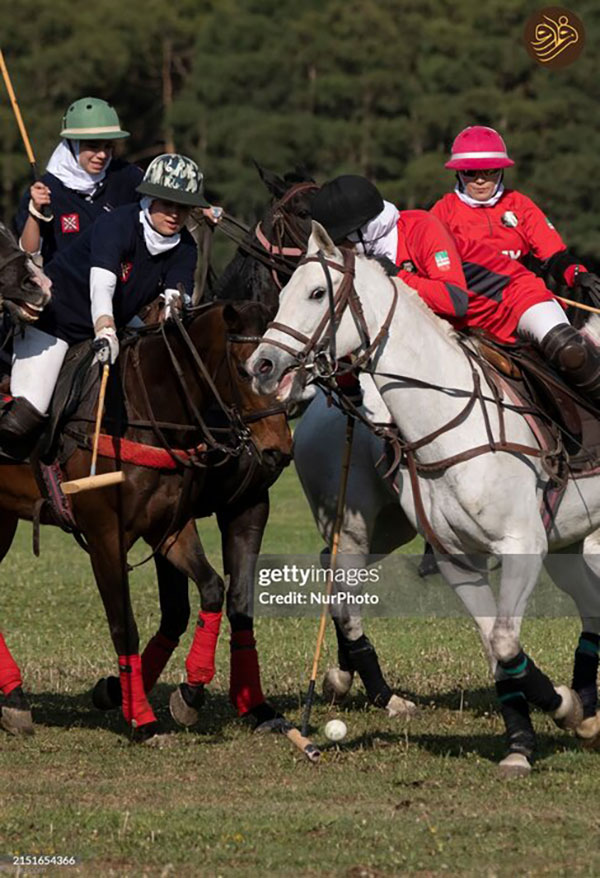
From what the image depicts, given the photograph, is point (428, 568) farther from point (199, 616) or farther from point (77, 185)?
point (77, 185)

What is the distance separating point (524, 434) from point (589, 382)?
455mm

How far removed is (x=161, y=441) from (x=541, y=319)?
2075mm

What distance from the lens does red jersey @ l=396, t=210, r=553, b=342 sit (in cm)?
898

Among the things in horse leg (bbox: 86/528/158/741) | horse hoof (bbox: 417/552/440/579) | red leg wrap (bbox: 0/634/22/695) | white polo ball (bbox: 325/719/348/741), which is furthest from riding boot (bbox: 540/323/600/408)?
horse hoof (bbox: 417/552/440/579)

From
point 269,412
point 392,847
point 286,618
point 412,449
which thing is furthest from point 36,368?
point 286,618

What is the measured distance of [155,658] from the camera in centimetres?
1051

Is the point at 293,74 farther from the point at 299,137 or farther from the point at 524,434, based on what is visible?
the point at 524,434

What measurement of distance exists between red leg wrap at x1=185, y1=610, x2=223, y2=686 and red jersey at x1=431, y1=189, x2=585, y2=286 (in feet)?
7.96

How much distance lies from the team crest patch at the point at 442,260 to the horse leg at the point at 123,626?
86.4 inches

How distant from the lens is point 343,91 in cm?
5800

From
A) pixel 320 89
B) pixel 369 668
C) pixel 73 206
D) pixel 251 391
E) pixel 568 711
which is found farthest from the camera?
pixel 320 89

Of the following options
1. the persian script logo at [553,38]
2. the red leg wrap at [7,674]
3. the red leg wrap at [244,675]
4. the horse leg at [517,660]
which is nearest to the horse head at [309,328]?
the horse leg at [517,660]

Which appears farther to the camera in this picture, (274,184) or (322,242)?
(274,184)
